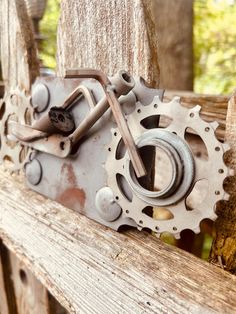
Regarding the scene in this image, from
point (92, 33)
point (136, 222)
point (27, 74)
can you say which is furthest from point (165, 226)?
point (27, 74)

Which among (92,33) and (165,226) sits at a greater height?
(92,33)

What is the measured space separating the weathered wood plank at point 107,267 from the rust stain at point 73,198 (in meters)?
0.02

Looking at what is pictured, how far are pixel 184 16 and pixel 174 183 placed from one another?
8.49 feet

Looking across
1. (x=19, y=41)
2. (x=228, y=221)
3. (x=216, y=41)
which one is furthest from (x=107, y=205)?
(x=216, y=41)

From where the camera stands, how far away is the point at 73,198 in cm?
90

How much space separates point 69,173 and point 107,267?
25 centimetres

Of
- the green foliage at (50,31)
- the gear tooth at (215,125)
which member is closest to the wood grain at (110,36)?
the gear tooth at (215,125)

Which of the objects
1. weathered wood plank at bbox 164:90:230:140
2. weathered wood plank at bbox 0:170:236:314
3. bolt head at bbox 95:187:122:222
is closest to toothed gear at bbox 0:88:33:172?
weathered wood plank at bbox 0:170:236:314

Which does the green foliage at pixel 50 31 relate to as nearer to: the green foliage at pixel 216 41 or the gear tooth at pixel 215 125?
the green foliage at pixel 216 41

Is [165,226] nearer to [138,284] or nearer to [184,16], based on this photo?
[138,284]

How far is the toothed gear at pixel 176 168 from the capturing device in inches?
25.1

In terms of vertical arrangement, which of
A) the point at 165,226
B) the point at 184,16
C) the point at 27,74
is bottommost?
the point at 165,226

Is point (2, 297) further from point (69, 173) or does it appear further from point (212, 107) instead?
point (212, 107)

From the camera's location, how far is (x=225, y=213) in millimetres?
695
